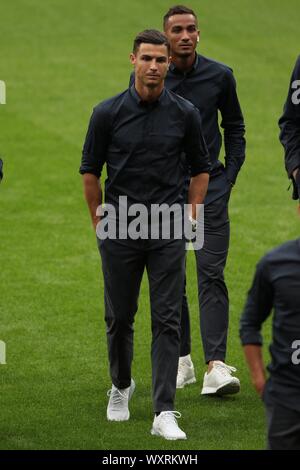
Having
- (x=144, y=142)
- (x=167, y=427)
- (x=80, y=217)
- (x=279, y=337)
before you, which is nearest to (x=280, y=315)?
(x=279, y=337)

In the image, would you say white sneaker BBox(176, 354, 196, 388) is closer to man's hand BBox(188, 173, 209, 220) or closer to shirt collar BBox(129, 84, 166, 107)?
man's hand BBox(188, 173, 209, 220)

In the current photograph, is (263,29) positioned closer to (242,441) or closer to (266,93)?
(266,93)

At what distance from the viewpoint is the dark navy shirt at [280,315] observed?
6.07 metres

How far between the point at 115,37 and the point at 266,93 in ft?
15.0

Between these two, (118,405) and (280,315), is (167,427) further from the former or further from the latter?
(280,315)

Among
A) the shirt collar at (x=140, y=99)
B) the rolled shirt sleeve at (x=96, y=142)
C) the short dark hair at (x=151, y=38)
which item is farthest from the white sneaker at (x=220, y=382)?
the short dark hair at (x=151, y=38)

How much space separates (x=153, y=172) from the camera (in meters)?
8.02

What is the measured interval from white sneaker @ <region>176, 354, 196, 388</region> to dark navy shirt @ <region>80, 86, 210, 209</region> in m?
1.77

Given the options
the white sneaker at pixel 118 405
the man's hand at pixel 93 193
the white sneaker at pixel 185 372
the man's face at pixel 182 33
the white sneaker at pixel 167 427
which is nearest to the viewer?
the white sneaker at pixel 167 427

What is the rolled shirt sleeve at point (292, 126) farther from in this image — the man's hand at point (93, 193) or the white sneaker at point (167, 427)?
the white sneaker at point (167, 427)

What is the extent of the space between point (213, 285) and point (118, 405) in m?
1.30

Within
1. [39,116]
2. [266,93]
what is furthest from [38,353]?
[266,93]

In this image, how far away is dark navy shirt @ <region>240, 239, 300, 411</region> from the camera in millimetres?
6070

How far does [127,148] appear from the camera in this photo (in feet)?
26.4
